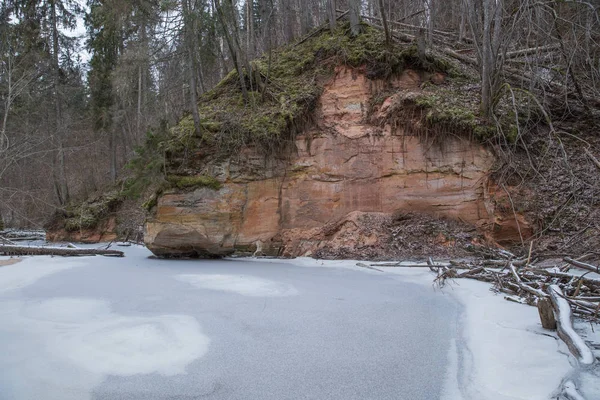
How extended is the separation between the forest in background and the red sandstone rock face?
4.54ft

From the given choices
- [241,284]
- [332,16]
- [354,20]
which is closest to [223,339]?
[241,284]

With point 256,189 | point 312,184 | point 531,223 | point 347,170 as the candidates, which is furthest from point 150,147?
point 531,223

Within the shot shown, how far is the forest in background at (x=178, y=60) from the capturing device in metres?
8.53

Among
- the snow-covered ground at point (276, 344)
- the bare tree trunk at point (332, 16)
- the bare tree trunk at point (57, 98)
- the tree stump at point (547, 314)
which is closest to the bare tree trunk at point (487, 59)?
the bare tree trunk at point (332, 16)

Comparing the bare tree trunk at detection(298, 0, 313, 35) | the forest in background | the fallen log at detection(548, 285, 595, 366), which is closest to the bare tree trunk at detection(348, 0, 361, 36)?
the forest in background

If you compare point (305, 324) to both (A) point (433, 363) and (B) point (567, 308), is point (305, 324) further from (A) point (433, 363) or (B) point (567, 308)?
(B) point (567, 308)

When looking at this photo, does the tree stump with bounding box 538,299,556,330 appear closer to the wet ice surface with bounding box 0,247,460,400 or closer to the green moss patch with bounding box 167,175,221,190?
the wet ice surface with bounding box 0,247,460,400

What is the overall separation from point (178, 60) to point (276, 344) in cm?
947

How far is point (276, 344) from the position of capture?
10.6 feet

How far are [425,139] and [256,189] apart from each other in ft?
13.4

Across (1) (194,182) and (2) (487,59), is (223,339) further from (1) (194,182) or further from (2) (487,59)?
(2) (487,59)

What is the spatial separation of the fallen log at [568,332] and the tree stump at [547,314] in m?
0.04

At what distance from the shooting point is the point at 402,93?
9.66m

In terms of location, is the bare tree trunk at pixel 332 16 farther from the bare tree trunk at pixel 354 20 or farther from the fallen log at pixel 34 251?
the fallen log at pixel 34 251
